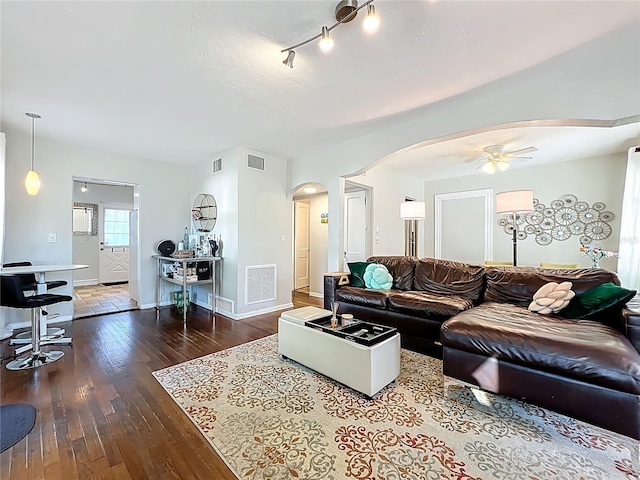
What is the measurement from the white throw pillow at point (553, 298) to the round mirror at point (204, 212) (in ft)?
14.7

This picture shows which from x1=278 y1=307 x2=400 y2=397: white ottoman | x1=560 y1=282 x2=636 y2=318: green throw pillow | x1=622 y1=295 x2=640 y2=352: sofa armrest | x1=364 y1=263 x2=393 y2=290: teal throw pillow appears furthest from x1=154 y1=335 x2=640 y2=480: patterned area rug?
x1=364 y1=263 x2=393 y2=290: teal throw pillow

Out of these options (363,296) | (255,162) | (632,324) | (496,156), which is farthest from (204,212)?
(632,324)

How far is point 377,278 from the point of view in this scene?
374 centimetres

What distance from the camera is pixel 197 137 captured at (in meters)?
3.86

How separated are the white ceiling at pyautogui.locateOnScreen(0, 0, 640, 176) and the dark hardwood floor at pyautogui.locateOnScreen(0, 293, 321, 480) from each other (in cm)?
257

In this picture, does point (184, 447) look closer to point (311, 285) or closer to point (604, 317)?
point (604, 317)

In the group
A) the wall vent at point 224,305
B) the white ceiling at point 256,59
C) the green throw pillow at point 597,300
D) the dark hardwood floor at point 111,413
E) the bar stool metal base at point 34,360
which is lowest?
the dark hardwood floor at point 111,413

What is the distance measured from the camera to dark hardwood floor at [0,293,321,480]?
1464mm

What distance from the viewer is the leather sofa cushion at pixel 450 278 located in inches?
130

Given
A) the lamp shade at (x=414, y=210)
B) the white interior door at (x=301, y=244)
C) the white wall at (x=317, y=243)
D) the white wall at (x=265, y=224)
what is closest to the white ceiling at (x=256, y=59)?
the white wall at (x=265, y=224)

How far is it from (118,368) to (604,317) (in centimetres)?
426

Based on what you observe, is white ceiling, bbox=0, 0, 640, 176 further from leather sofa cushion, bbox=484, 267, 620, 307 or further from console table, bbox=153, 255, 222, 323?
console table, bbox=153, 255, 222, 323

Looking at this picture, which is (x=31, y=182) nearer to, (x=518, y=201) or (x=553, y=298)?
(x=553, y=298)

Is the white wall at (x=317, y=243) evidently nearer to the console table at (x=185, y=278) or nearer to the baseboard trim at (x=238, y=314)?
the baseboard trim at (x=238, y=314)
